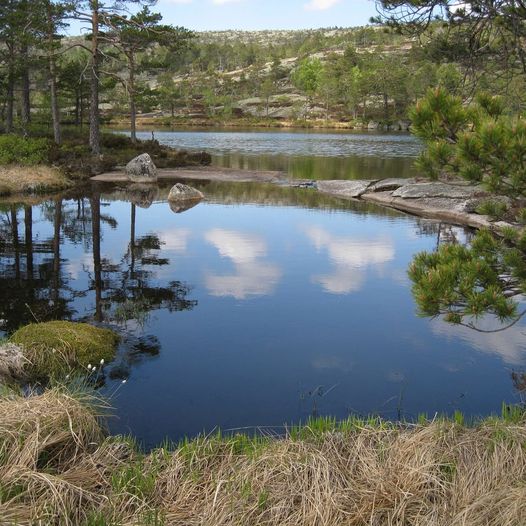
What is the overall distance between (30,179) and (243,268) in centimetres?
1533

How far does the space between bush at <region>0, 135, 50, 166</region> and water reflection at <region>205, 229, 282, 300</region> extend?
13282 mm

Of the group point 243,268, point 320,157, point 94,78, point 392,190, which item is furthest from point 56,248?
point 320,157

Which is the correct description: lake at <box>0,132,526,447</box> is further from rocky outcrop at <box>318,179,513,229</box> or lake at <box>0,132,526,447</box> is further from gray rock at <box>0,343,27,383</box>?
rocky outcrop at <box>318,179,513,229</box>

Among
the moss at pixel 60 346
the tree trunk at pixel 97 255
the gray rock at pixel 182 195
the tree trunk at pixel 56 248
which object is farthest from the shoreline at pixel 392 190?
the moss at pixel 60 346

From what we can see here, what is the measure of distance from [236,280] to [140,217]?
29.0 feet

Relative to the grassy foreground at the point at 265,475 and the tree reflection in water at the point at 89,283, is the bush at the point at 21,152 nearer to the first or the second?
the tree reflection in water at the point at 89,283

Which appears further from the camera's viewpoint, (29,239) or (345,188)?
(345,188)

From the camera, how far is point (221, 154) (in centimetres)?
4803

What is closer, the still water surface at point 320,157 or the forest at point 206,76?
the forest at point 206,76

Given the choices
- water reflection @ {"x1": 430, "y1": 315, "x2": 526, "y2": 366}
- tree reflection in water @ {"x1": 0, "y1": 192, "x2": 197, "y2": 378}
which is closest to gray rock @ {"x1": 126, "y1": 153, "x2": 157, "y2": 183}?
tree reflection in water @ {"x1": 0, "y1": 192, "x2": 197, "y2": 378}

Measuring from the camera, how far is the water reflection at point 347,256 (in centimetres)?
1326

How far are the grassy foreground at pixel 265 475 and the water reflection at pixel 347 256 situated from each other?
720 cm

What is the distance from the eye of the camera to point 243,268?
14492mm

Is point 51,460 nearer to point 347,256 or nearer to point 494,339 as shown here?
point 494,339
